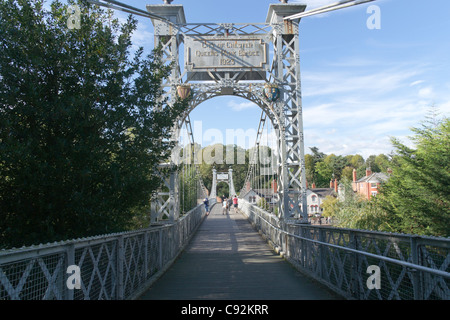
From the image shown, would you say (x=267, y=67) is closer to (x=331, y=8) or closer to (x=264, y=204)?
(x=331, y=8)

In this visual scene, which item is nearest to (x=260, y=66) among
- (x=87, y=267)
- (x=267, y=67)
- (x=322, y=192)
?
(x=267, y=67)

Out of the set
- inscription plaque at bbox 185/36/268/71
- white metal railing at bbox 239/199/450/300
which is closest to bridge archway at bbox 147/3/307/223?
inscription plaque at bbox 185/36/268/71

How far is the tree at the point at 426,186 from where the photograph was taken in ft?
38.1

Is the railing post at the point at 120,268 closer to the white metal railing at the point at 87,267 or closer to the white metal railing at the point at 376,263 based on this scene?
the white metal railing at the point at 87,267

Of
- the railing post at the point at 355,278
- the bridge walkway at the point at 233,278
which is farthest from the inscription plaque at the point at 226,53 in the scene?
the railing post at the point at 355,278

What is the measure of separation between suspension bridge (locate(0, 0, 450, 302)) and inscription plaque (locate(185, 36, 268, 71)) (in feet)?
0.10

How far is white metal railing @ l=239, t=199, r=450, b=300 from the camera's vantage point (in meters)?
3.26

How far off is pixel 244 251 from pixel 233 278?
3.66 metres

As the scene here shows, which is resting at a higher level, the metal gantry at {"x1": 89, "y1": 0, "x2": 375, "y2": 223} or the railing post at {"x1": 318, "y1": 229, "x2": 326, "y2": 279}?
the metal gantry at {"x1": 89, "y1": 0, "x2": 375, "y2": 223}

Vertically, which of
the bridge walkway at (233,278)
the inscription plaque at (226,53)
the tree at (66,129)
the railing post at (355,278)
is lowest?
the bridge walkway at (233,278)

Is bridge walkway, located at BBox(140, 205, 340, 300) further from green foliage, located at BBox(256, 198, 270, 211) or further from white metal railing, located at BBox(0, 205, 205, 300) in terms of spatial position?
green foliage, located at BBox(256, 198, 270, 211)

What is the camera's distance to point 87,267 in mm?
3859

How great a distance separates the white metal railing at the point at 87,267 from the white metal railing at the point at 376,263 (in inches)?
113
